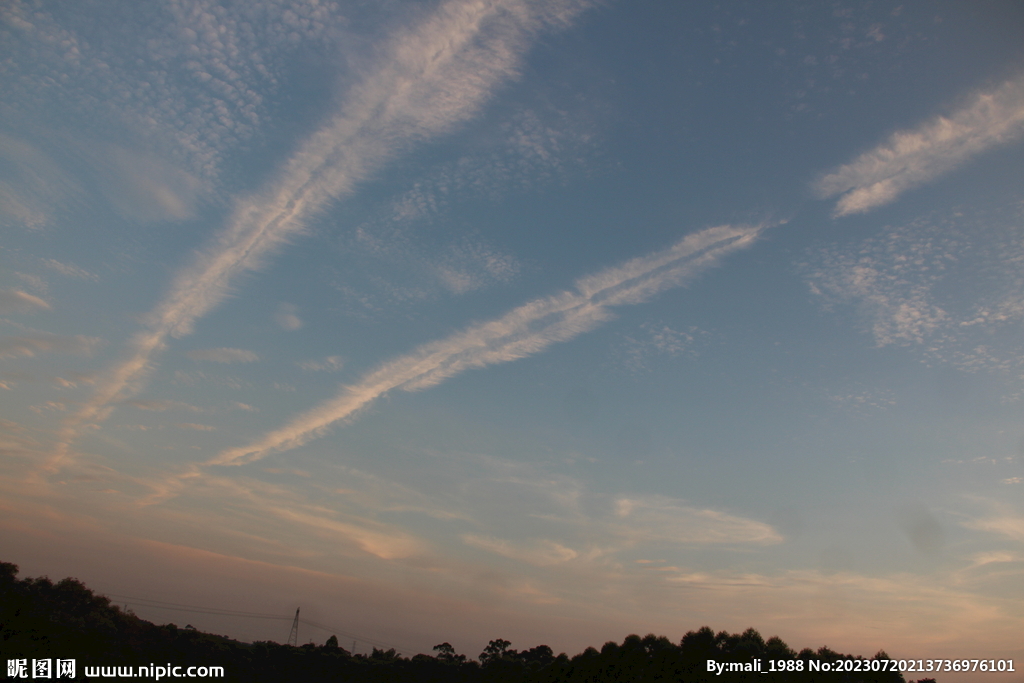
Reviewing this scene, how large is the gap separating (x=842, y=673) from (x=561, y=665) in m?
64.0

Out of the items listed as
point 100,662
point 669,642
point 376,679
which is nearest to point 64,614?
point 100,662

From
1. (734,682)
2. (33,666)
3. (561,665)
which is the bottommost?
(561,665)

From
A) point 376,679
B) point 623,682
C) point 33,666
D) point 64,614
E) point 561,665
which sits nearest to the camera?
point 33,666

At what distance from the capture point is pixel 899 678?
217 feet

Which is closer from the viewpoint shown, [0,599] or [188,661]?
[0,599]

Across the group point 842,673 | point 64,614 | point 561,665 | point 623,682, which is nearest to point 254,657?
point 64,614

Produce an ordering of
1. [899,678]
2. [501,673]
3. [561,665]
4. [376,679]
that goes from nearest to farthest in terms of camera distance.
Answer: [899,678]
[561,665]
[376,679]
[501,673]

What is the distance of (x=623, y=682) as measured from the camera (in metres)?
88.5

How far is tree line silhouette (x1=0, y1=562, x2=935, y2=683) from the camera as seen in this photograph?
81.9m

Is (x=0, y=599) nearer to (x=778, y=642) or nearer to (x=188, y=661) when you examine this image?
(x=188, y=661)

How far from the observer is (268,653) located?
15438cm

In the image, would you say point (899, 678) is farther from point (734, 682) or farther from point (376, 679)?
point (376, 679)

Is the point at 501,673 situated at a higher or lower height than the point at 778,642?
lower

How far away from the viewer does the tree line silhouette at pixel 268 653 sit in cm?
8194
